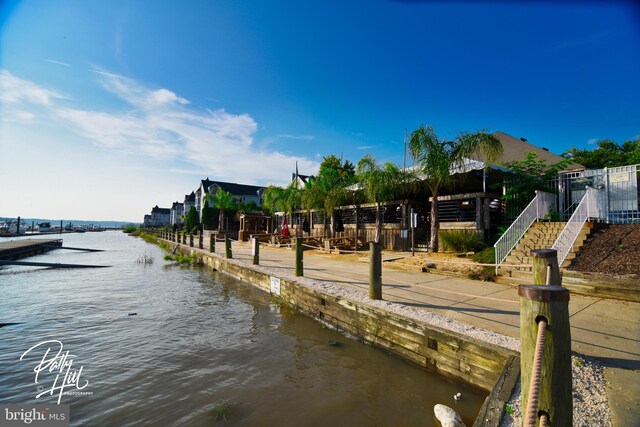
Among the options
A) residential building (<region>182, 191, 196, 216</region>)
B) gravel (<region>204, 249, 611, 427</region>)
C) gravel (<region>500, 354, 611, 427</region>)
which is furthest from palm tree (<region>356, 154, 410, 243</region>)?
residential building (<region>182, 191, 196, 216</region>)

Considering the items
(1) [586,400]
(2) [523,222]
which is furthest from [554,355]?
(2) [523,222]

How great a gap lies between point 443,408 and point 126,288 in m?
11.9

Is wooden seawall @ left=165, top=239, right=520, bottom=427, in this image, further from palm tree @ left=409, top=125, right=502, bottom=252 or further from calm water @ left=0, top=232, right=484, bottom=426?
palm tree @ left=409, top=125, right=502, bottom=252

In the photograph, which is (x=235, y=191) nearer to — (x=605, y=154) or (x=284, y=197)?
(x=284, y=197)

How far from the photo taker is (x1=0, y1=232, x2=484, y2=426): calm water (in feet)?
12.3

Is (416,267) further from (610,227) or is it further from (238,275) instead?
(238,275)

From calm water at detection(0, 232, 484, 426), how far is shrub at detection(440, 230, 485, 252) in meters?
7.59

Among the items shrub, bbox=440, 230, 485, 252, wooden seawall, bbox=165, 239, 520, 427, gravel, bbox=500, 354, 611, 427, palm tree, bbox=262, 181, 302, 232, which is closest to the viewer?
gravel, bbox=500, 354, 611, 427

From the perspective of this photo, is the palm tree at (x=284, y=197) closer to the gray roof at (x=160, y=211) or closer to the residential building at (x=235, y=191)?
the residential building at (x=235, y=191)

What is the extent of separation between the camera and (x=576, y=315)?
5035 mm

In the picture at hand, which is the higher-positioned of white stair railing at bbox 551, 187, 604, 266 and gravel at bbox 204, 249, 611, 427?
white stair railing at bbox 551, 187, 604, 266

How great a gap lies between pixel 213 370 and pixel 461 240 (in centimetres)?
1023

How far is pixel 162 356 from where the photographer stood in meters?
5.40

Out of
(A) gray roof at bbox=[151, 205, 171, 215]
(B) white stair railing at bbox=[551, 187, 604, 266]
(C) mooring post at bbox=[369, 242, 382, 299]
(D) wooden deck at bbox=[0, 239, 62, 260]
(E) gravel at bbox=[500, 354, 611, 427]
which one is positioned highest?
(A) gray roof at bbox=[151, 205, 171, 215]
